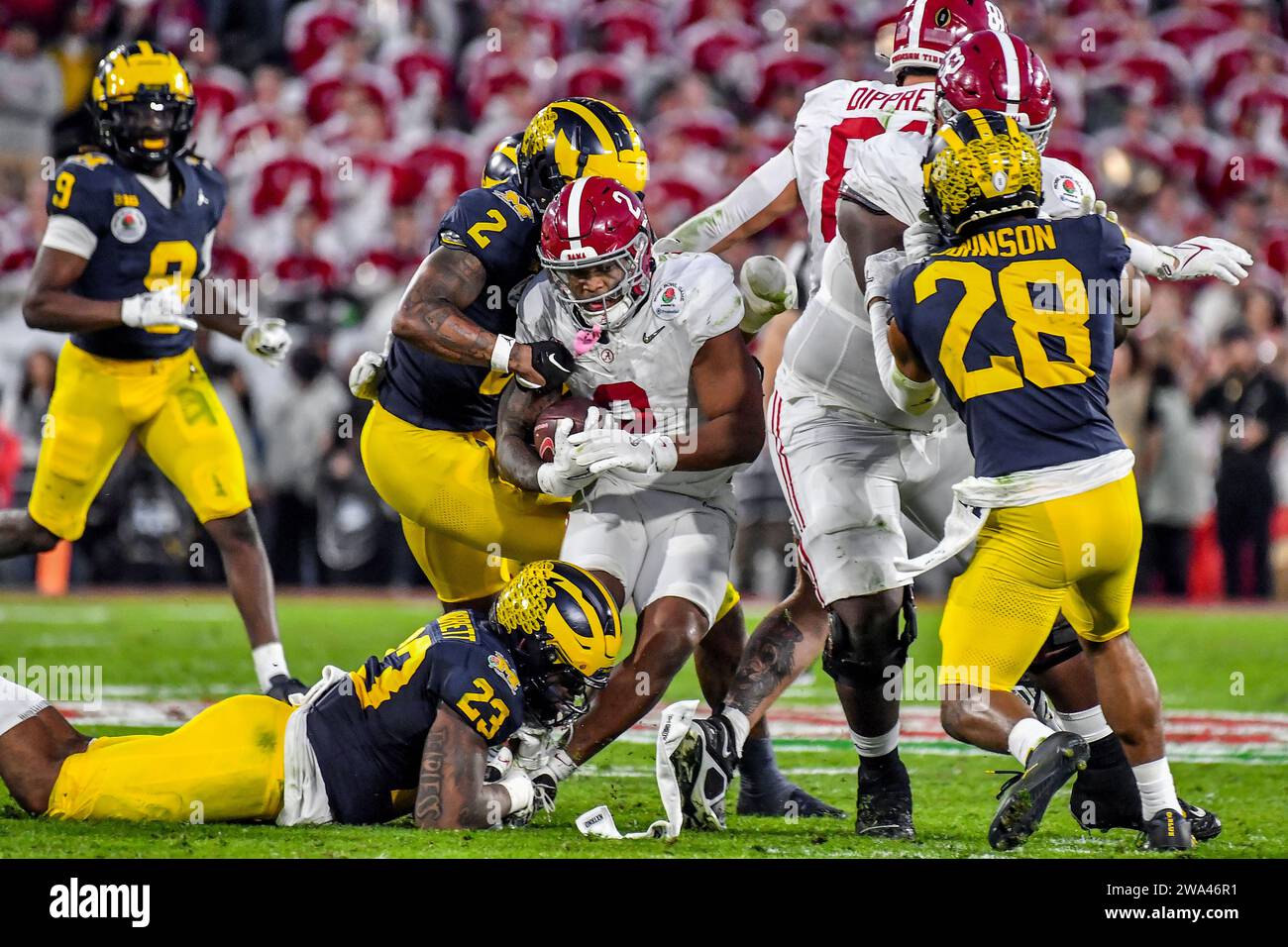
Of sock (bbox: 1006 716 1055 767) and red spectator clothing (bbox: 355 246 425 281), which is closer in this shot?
sock (bbox: 1006 716 1055 767)

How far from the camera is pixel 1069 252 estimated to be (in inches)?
151

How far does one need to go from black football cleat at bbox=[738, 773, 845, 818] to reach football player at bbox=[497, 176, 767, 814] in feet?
1.74

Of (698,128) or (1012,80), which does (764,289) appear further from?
(698,128)

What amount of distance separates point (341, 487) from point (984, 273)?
23.8 ft

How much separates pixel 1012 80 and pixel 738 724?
1.70 m

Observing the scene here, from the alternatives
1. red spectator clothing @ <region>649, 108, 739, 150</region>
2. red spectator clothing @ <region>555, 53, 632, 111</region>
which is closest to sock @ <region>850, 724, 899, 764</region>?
red spectator clothing @ <region>649, 108, 739, 150</region>

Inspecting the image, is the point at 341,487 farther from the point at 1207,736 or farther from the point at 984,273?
the point at 984,273

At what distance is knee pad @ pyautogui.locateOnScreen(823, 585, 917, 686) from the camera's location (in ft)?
14.3

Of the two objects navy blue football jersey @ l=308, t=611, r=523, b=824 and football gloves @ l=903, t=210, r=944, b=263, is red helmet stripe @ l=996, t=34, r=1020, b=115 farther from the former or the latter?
navy blue football jersey @ l=308, t=611, r=523, b=824

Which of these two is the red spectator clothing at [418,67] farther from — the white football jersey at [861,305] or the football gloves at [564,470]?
the football gloves at [564,470]

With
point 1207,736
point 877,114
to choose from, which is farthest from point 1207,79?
point 877,114

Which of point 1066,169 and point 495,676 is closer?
point 495,676

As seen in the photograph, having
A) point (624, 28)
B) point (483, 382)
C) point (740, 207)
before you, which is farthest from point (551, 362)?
point (624, 28)

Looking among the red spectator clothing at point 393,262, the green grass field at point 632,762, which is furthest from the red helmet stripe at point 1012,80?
the red spectator clothing at point 393,262
